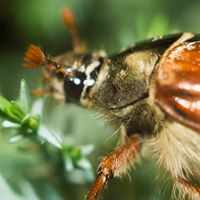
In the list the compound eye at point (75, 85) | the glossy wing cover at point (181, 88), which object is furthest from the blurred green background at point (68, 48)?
the glossy wing cover at point (181, 88)

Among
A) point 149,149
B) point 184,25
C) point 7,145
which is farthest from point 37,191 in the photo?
point 184,25

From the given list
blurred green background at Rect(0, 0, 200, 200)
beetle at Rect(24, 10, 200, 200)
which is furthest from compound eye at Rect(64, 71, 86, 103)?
blurred green background at Rect(0, 0, 200, 200)

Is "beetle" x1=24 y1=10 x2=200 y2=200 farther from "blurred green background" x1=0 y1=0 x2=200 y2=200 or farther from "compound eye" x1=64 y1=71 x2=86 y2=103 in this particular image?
"blurred green background" x1=0 y1=0 x2=200 y2=200

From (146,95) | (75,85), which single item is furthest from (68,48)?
(146,95)

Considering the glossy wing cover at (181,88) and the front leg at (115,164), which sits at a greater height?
the glossy wing cover at (181,88)

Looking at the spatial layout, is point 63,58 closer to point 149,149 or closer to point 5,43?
point 149,149

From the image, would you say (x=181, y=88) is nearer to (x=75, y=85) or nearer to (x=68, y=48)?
(x=75, y=85)

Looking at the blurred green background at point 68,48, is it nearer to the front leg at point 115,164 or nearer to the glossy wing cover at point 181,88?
the front leg at point 115,164
